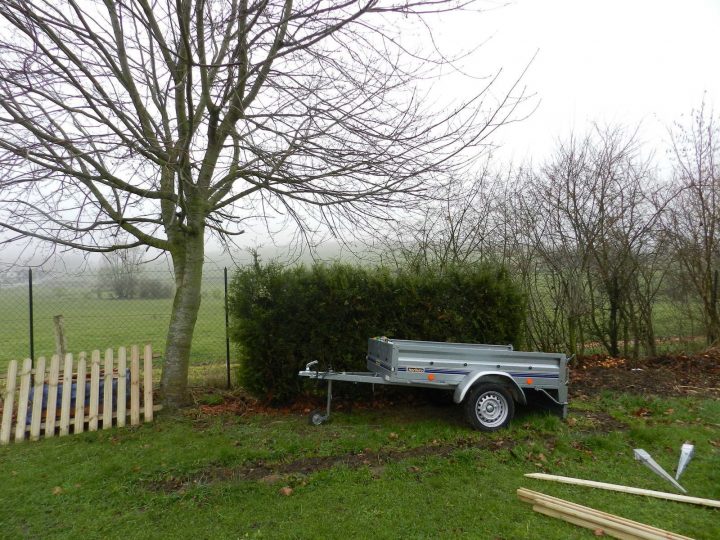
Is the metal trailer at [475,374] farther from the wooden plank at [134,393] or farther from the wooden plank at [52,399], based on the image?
the wooden plank at [52,399]

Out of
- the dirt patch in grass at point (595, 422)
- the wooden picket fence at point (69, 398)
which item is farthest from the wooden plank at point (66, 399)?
the dirt patch in grass at point (595, 422)

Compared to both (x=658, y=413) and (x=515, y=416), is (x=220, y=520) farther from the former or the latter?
(x=658, y=413)

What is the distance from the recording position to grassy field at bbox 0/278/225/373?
26.3ft

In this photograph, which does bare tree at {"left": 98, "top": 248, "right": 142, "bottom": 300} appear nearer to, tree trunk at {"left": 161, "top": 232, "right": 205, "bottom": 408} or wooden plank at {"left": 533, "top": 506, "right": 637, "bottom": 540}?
tree trunk at {"left": 161, "top": 232, "right": 205, "bottom": 408}

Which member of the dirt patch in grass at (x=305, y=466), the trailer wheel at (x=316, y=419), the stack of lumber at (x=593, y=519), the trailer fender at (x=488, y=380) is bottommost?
the stack of lumber at (x=593, y=519)

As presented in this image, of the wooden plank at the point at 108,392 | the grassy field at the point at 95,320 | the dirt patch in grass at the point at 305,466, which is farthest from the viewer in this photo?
the grassy field at the point at 95,320

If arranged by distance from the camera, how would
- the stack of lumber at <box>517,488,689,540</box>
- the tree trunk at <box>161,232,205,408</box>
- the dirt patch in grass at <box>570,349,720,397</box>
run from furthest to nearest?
the dirt patch in grass at <box>570,349,720,397</box> → the tree trunk at <box>161,232,205,408</box> → the stack of lumber at <box>517,488,689,540</box>

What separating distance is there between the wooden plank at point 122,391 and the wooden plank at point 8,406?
109 centimetres

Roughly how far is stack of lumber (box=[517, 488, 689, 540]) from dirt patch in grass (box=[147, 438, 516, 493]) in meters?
1.14

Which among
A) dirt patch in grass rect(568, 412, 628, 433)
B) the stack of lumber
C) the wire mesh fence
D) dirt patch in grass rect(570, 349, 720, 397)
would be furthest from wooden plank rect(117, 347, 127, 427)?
dirt patch in grass rect(570, 349, 720, 397)

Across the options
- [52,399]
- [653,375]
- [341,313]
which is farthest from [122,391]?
[653,375]

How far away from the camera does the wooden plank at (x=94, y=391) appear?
560 cm

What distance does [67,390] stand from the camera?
5.61 m

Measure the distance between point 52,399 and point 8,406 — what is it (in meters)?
0.42
